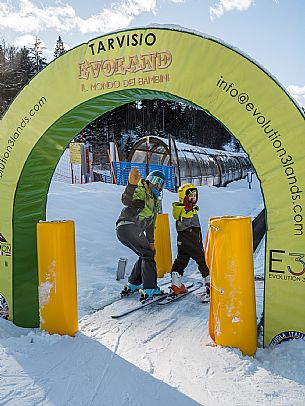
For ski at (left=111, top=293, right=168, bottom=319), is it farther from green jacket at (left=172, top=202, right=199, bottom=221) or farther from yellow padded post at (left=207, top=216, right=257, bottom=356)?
yellow padded post at (left=207, top=216, right=257, bottom=356)

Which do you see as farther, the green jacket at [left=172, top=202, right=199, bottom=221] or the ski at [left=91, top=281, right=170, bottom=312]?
the green jacket at [left=172, top=202, right=199, bottom=221]

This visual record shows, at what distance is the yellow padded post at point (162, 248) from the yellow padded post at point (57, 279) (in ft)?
10.2

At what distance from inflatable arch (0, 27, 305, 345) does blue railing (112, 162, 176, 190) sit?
45.7 ft

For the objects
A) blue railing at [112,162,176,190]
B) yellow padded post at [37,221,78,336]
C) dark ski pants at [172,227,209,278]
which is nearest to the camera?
yellow padded post at [37,221,78,336]

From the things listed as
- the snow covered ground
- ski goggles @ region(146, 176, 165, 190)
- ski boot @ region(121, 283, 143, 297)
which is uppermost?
ski goggles @ region(146, 176, 165, 190)

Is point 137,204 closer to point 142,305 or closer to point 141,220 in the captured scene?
point 141,220

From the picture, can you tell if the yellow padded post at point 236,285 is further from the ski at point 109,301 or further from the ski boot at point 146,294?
the ski at point 109,301

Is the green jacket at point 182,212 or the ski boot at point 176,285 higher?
the green jacket at point 182,212

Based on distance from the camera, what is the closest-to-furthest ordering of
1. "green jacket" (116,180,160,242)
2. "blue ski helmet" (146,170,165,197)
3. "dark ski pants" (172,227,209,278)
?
"green jacket" (116,180,160,242) → "blue ski helmet" (146,170,165,197) → "dark ski pants" (172,227,209,278)

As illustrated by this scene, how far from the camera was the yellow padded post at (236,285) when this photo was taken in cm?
385

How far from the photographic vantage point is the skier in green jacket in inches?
216

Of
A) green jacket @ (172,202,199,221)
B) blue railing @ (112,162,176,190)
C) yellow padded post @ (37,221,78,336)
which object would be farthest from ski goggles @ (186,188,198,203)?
blue railing @ (112,162,176,190)

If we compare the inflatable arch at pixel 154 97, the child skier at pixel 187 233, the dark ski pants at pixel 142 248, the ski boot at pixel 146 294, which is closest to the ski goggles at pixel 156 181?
the child skier at pixel 187 233

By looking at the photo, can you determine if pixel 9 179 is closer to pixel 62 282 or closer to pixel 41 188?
pixel 41 188
